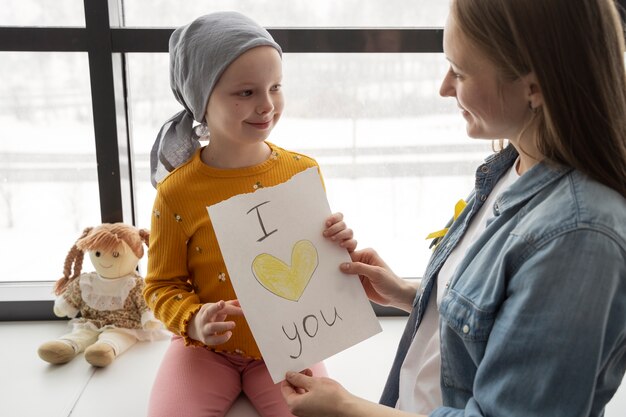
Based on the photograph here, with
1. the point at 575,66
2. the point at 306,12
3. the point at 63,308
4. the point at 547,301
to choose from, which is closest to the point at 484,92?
the point at 575,66

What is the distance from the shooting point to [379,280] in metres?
1.23

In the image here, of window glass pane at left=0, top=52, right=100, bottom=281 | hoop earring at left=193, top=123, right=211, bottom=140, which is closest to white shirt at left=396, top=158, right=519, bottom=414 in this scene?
hoop earring at left=193, top=123, right=211, bottom=140

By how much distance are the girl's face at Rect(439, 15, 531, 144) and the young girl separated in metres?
0.39

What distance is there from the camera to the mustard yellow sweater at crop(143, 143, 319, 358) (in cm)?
134

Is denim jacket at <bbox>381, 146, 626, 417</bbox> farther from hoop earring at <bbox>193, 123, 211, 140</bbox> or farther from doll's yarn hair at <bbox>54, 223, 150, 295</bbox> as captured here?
doll's yarn hair at <bbox>54, 223, 150, 295</bbox>

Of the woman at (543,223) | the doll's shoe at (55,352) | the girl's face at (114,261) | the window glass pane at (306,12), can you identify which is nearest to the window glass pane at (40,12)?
the window glass pane at (306,12)

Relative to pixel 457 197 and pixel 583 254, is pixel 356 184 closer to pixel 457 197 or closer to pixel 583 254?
pixel 457 197

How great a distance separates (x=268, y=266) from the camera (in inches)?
44.4

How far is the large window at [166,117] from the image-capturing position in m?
1.66

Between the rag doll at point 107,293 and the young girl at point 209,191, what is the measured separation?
33cm

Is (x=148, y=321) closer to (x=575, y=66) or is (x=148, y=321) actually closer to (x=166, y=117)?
(x=166, y=117)

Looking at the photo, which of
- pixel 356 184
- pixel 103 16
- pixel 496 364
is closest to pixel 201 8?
pixel 103 16

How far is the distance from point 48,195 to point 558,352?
64.6 inches

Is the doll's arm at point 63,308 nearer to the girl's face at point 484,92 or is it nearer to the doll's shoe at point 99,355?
the doll's shoe at point 99,355
